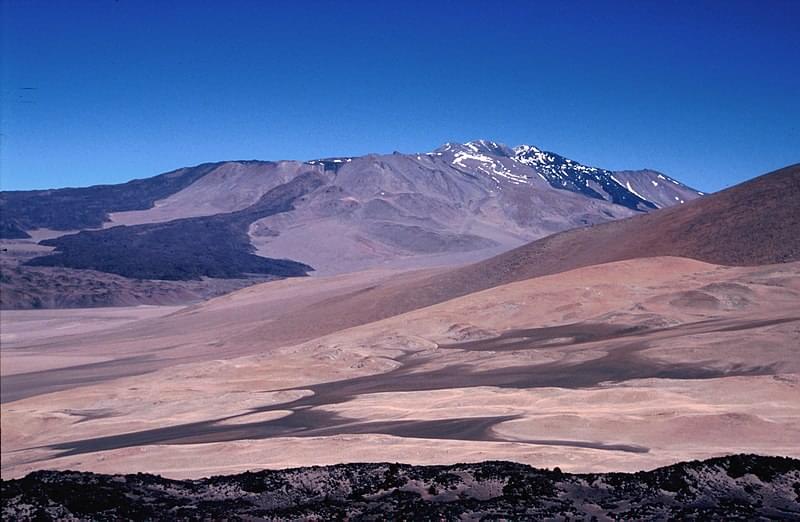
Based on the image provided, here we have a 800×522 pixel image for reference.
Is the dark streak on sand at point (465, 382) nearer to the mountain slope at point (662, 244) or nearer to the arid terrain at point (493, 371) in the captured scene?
the arid terrain at point (493, 371)

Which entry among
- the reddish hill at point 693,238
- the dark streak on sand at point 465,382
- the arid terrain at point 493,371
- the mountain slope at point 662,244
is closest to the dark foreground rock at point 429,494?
the arid terrain at point 493,371

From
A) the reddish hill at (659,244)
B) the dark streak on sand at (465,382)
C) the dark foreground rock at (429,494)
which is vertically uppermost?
the reddish hill at (659,244)

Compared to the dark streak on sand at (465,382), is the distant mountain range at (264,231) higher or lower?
higher

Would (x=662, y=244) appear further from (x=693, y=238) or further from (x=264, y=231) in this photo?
(x=264, y=231)

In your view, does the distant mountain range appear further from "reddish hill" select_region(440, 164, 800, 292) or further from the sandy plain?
the sandy plain

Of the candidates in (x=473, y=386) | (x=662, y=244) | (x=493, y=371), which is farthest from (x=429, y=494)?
(x=662, y=244)

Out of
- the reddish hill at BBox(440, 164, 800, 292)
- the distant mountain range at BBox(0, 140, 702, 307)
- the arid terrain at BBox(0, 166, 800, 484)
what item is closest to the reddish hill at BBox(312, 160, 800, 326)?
the reddish hill at BBox(440, 164, 800, 292)
